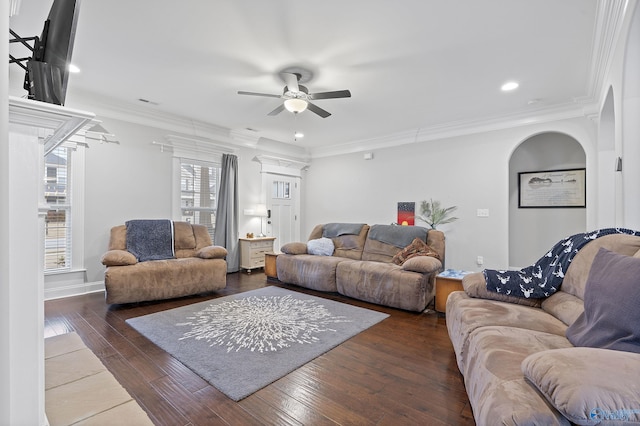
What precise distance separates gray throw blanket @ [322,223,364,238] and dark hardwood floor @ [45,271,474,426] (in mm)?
2082

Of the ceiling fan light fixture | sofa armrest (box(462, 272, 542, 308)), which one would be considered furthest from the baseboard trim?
sofa armrest (box(462, 272, 542, 308))

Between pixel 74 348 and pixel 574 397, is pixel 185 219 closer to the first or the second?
pixel 74 348

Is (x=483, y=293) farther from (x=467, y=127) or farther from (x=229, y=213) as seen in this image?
(x=229, y=213)

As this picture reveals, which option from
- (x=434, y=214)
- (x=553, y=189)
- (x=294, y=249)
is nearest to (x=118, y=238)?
(x=294, y=249)

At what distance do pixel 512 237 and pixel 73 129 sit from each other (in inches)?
240

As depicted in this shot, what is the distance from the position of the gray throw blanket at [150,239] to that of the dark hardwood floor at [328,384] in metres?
1.21

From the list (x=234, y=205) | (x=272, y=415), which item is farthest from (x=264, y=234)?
(x=272, y=415)

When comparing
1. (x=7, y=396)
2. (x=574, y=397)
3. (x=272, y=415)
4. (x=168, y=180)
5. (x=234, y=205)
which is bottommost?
(x=272, y=415)

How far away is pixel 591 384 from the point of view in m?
0.86

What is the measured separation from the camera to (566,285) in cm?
203

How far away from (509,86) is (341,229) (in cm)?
296

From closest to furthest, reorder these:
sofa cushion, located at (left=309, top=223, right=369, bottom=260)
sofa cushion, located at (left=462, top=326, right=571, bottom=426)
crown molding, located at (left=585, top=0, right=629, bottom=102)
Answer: sofa cushion, located at (left=462, top=326, right=571, bottom=426)
crown molding, located at (left=585, top=0, right=629, bottom=102)
sofa cushion, located at (left=309, top=223, right=369, bottom=260)

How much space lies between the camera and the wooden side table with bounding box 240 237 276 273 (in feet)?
17.8

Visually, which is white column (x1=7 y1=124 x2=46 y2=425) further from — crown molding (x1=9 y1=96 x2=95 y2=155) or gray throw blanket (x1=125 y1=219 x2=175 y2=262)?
gray throw blanket (x1=125 y1=219 x2=175 y2=262)
